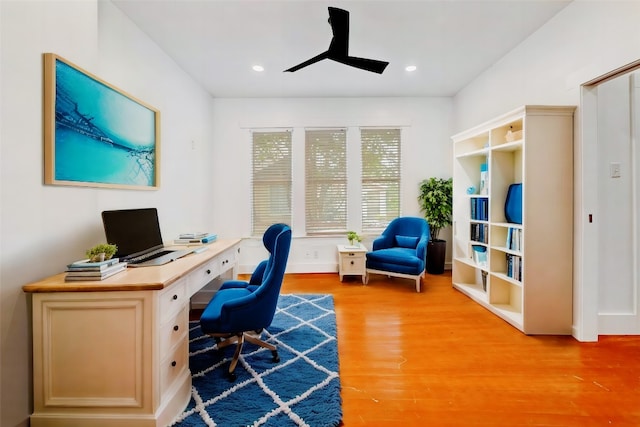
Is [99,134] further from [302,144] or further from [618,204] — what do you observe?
[618,204]

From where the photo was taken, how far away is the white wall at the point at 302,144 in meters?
4.57

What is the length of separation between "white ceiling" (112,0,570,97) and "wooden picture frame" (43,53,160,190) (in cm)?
92

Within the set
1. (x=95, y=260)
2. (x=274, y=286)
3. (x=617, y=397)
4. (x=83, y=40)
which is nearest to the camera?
(x=95, y=260)

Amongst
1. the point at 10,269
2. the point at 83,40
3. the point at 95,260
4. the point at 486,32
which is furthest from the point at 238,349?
the point at 486,32

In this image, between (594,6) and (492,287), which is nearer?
(594,6)

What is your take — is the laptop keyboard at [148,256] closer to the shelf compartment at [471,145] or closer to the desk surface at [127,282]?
the desk surface at [127,282]

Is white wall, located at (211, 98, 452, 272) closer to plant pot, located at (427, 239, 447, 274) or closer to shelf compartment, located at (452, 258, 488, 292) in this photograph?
plant pot, located at (427, 239, 447, 274)

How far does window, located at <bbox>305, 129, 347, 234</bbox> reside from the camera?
4.63 metres

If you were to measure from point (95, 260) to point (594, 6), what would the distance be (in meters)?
4.11

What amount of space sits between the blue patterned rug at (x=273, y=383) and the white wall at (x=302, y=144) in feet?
6.63

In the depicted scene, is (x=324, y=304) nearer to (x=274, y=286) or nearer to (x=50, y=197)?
(x=274, y=286)

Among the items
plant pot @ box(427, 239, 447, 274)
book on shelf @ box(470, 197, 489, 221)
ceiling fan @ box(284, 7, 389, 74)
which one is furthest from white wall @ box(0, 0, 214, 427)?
plant pot @ box(427, 239, 447, 274)

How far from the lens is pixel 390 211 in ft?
15.4

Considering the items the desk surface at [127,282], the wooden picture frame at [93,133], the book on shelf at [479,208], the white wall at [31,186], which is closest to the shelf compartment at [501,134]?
the book on shelf at [479,208]
